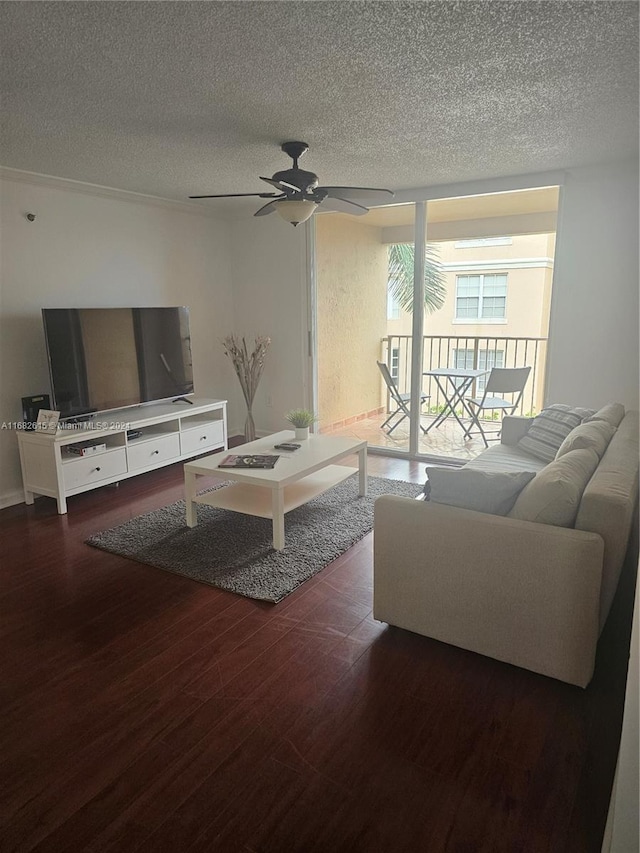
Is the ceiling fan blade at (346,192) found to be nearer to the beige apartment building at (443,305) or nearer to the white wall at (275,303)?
the white wall at (275,303)

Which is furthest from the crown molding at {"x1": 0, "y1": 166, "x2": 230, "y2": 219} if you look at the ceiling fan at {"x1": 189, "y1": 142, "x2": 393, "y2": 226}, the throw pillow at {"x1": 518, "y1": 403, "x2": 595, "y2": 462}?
the throw pillow at {"x1": 518, "y1": 403, "x2": 595, "y2": 462}

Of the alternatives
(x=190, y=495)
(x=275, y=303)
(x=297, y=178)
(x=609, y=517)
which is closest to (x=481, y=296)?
(x=275, y=303)

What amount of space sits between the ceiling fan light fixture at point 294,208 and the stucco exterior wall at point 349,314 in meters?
2.43

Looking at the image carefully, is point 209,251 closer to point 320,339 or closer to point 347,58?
point 320,339

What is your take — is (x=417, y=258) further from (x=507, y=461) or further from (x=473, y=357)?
(x=507, y=461)

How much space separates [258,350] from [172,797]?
4.31 m

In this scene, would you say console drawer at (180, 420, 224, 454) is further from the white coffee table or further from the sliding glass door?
the sliding glass door

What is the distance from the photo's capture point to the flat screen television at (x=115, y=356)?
3977 millimetres

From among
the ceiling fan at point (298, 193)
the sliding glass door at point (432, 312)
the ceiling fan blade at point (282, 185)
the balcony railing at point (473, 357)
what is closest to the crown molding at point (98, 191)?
the sliding glass door at point (432, 312)

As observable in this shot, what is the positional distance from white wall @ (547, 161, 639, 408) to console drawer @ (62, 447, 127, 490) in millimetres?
3383

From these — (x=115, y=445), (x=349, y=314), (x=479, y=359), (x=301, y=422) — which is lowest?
(x=115, y=445)

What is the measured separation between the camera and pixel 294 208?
3.15 m

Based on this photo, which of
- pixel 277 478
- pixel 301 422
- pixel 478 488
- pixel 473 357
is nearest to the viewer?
pixel 478 488

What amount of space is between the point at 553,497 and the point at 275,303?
416 centimetres
